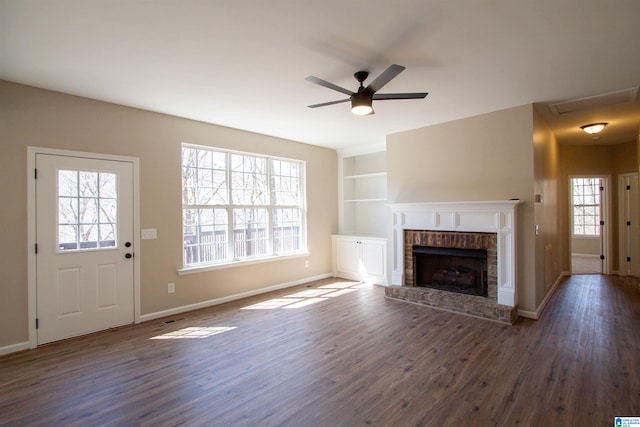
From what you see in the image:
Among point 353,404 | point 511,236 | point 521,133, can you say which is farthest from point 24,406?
point 521,133

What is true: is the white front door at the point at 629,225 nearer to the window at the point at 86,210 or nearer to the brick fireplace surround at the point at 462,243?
the brick fireplace surround at the point at 462,243

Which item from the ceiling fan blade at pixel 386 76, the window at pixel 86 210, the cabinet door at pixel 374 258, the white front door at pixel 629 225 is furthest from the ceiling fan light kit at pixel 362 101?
the white front door at pixel 629 225

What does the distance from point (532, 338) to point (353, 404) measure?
2.35 meters

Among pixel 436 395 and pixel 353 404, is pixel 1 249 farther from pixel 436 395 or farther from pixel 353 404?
pixel 436 395

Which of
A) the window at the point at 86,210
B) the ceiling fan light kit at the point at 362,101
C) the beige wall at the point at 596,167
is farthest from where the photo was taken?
the beige wall at the point at 596,167

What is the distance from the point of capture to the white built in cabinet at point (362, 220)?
19.6 ft

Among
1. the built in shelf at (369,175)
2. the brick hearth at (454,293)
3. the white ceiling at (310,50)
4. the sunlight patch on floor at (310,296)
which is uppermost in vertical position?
the white ceiling at (310,50)

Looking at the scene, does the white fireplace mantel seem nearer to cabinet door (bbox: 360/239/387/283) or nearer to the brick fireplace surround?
the brick fireplace surround

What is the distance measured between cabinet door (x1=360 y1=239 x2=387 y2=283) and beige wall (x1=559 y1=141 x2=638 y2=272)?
12.8 feet

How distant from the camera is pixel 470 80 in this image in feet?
10.7

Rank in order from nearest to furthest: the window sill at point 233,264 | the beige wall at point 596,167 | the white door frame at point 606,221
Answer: the window sill at point 233,264 → the beige wall at point 596,167 → the white door frame at point 606,221

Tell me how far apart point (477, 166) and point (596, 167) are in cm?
419

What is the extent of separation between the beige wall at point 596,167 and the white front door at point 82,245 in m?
7.81

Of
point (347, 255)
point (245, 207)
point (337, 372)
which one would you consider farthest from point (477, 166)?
point (245, 207)
